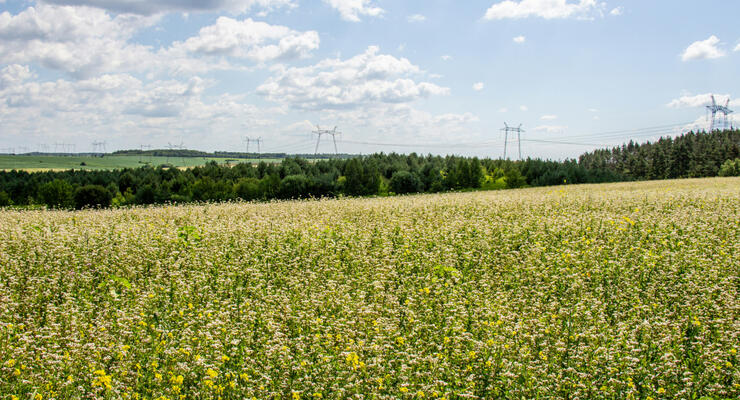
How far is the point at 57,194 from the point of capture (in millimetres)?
80875

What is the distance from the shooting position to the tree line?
281 ft

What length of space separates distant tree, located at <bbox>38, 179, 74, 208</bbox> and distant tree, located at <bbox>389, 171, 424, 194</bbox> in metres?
61.4

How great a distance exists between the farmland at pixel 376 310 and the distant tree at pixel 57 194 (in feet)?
259

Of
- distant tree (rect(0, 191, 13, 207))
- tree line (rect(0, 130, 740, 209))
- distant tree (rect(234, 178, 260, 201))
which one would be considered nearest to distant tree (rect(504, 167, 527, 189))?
tree line (rect(0, 130, 740, 209))

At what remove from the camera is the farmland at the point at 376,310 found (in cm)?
603

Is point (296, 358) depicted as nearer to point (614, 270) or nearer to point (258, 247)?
point (258, 247)

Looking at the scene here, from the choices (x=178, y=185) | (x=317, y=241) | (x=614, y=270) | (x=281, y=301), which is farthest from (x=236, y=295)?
(x=178, y=185)

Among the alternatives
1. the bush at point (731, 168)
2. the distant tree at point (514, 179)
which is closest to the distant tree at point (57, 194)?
the distant tree at point (514, 179)

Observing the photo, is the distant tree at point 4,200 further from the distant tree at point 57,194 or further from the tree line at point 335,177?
the distant tree at point 57,194

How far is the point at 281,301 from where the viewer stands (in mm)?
8633

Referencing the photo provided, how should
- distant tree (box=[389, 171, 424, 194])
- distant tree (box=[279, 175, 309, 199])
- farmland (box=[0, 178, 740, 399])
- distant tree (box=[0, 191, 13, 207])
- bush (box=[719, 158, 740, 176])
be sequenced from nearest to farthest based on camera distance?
farmland (box=[0, 178, 740, 399]) < distant tree (box=[0, 191, 13, 207]) < distant tree (box=[279, 175, 309, 199]) < distant tree (box=[389, 171, 424, 194]) < bush (box=[719, 158, 740, 176])

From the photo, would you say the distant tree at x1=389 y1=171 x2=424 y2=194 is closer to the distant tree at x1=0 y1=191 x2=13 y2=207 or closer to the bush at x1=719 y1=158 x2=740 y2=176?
the distant tree at x1=0 y1=191 x2=13 y2=207

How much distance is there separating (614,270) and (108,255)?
12445 mm

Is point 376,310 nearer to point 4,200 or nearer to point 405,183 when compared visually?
point 405,183
